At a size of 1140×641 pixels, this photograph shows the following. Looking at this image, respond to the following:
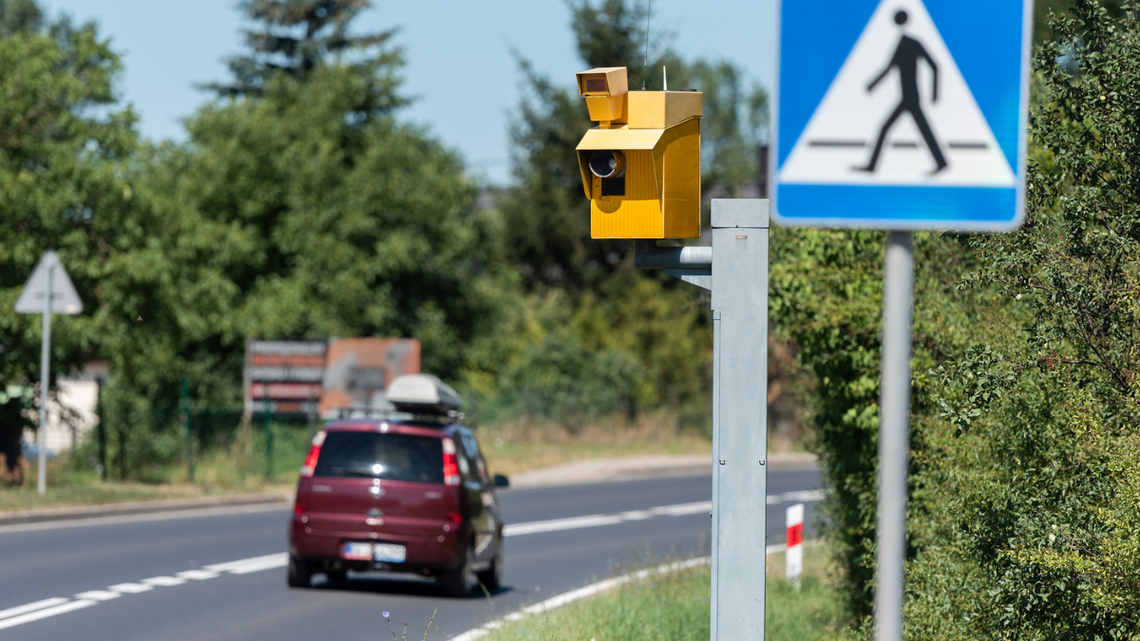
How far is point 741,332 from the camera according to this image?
233 inches

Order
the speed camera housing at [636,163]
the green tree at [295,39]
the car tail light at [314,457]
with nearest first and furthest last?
the speed camera housing at [636,163]
the car tail light at [314,457]
the green tree at [295,39]

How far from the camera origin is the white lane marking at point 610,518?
22016mm

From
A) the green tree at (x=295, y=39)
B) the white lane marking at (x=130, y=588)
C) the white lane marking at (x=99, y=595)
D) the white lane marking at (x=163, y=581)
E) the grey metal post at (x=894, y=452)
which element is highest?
the green tree at (x=295, y=39)

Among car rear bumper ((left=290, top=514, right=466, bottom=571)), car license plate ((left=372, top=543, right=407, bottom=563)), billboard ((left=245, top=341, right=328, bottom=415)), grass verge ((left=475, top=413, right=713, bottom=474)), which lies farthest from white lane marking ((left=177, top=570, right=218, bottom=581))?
grass verge ((left=475, top=413, right=713, bottom=474))

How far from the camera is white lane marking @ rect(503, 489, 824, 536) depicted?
867 inches

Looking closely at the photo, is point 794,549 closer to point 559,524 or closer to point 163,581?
point 163,581

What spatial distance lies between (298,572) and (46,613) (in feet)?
9.47

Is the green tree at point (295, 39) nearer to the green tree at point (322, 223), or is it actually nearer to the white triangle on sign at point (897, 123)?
the green tree at point (322, 223)

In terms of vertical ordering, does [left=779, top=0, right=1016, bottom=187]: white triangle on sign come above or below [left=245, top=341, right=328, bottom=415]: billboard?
above

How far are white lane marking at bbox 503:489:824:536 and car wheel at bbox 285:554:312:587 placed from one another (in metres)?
7.02

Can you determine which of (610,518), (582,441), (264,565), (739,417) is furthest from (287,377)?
(739,417)

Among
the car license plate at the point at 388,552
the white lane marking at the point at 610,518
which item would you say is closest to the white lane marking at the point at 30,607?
the car license plate at the point at 388,552

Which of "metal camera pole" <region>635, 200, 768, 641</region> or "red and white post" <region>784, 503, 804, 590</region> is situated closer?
"metal camera pole" <region>635, 200, 768, 641</region>

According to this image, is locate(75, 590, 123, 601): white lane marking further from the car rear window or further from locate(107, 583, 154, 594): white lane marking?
the car rear window
